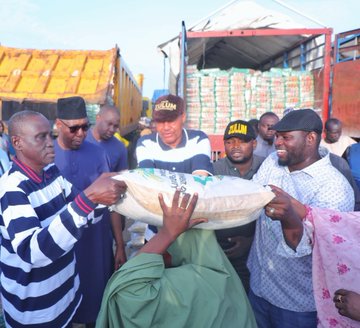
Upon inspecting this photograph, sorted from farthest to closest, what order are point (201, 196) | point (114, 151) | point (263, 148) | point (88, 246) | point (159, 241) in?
point (263, 148) < point (114, 151) < point (88, 246) < point (201, 196) < point (159, 241)

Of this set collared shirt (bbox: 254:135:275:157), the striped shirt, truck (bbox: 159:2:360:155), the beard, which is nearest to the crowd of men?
the striped shirt

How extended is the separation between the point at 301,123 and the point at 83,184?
64.6 inches

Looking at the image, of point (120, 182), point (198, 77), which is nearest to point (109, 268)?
point (120, 182)

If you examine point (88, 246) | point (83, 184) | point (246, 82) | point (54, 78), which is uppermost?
point (54, 78)

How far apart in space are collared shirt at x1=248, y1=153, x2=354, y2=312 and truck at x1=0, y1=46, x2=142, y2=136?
4385 mm

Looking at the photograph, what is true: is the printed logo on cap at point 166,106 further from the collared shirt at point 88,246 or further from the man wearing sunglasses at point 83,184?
the collared shirt at point 88,246

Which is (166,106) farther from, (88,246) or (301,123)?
(88,246)

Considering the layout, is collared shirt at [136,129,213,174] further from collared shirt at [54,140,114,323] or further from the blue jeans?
the blue jeans

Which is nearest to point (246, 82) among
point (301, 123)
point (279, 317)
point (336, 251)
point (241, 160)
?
point (241, 160)

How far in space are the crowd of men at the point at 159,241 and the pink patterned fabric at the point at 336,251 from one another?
0.05 m

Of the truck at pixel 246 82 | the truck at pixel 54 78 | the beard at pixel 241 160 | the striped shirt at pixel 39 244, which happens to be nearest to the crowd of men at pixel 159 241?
the striped shirt at pixel 39 244

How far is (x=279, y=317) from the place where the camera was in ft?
6.57

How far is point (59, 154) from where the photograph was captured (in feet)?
8.55

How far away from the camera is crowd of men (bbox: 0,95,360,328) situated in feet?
3.79
